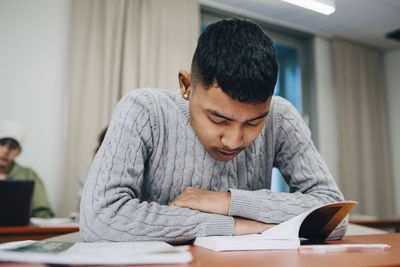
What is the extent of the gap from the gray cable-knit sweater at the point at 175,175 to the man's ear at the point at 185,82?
11cm

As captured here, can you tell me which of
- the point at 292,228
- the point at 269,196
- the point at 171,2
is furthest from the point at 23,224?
the point at 171,2

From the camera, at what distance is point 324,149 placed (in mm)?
4492

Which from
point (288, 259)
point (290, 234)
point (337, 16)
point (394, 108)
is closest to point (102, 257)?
point (288, 259)

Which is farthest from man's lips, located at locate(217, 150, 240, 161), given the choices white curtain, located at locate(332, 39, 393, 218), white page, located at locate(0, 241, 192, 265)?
white curtain, located at locate(332, 39, 393, 218)

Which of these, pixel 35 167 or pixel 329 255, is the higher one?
pixel 35 167

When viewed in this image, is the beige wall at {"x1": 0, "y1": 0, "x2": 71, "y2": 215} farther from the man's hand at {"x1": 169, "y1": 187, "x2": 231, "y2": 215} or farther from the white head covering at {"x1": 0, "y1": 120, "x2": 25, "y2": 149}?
the man's hand at {"x1": 169, "y1": 187, "x2": 231, "y2": 215}

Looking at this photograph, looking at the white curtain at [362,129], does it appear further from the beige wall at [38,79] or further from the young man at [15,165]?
the young man at [15,165]

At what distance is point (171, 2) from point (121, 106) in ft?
9.21

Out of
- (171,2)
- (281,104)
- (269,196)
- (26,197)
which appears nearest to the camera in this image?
(269,196)

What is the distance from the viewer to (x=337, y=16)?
13.3ft

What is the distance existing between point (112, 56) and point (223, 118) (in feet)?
8.79

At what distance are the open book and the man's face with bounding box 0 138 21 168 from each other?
2.46 meters

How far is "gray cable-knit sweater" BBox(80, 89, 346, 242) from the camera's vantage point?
0.85 meters

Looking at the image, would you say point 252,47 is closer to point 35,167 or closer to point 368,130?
point 35,167
